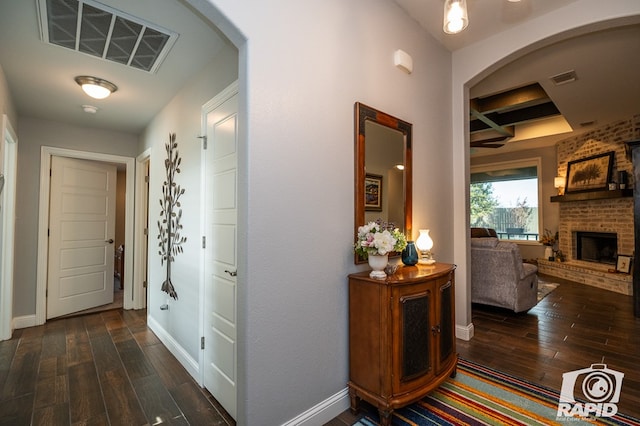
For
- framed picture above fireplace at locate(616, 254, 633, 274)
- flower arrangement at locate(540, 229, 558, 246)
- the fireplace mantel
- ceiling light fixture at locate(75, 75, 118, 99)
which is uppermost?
ceiling light fixture at locate(75, 75, 118, 99)

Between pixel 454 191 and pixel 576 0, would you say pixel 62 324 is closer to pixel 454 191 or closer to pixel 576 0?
pixel 454 191

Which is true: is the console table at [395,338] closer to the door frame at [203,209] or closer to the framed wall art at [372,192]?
the framed wall art at [372,192]

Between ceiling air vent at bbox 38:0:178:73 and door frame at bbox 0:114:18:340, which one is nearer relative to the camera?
ceiling air vent at bbox 38:0:178:73

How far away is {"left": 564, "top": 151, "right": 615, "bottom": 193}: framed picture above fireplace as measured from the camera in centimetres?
542

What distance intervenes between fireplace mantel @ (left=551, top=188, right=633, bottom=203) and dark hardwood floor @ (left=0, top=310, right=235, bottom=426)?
6.81 meters

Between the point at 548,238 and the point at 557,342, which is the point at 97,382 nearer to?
the point at 557,342

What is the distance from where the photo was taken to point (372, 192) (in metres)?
2.19

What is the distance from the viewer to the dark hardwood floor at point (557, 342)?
230 centimetres

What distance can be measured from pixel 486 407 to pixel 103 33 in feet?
12.1

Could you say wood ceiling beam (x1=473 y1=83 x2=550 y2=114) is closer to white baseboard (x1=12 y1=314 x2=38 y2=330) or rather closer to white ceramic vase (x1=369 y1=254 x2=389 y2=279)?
white ceramic vase (x1=369 y1=254 x2=389 y2=279)

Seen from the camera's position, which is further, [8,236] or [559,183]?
[559,183]

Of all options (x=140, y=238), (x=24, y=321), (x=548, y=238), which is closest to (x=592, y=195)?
(x=548, y=238)

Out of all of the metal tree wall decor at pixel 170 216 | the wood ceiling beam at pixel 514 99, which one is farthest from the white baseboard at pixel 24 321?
the wood ceiling beam at pixel 514 99

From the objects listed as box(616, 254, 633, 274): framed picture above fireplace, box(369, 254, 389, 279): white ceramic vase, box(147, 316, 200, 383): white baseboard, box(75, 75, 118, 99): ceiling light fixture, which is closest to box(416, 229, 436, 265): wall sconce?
box(369, 254, 389, 279): white ceramic vase
